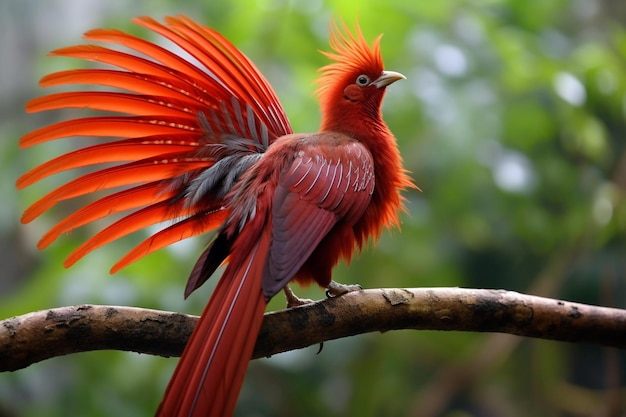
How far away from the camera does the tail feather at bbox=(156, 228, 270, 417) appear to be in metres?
1.30

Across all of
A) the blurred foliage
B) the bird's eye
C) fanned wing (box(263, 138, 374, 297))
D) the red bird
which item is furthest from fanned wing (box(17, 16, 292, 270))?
the blurred foliage

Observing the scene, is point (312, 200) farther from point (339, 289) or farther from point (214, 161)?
point (214, 161)

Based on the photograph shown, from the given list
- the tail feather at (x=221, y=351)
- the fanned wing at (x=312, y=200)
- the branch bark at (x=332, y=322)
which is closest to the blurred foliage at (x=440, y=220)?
the branch bark at (x=332, y=322)

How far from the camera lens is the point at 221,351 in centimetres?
135

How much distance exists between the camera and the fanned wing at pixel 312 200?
1.51 m

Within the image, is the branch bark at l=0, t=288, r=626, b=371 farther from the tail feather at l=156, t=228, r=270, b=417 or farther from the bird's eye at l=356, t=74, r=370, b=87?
the bird's eye at l=356, t=74, r=370, b=87

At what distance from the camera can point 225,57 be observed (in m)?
1.88

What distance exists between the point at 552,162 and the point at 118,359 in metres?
A: 1.92

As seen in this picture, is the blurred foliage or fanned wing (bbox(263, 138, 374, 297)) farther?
the blurred foliage

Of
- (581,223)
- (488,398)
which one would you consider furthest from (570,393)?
(581,223)

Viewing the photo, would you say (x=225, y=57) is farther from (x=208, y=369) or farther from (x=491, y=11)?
(x=491, y=11)

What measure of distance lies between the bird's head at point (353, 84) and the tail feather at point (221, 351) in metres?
0.67

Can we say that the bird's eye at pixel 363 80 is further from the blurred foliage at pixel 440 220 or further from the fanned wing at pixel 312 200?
the blurred foliage at pixel 440 220

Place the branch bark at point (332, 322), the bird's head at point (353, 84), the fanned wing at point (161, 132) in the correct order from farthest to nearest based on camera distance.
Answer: the bird's head at point (353, 84) < the fanned wing at point (161, 132) < the branch bark at point (332, 322)
